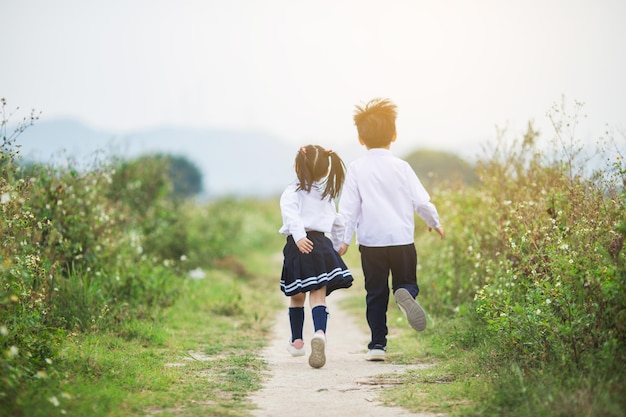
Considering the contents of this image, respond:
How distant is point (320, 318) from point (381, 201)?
1178 millimetres

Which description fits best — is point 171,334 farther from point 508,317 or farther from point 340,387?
point 508,317

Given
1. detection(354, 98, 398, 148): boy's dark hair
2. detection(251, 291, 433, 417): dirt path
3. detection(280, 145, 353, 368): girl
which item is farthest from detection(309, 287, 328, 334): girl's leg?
detection(354, 98, 398, 148): boy's dark hair

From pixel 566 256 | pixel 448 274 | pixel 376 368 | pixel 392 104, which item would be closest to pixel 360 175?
pixel 392 104

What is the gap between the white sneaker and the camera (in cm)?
638

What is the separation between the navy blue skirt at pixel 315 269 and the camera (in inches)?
240

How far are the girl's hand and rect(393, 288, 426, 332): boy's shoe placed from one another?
34.4 inches

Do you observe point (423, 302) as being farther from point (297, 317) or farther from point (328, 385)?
point (328, 385)

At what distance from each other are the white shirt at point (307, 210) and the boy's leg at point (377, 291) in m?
0.47

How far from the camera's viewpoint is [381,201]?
653cm

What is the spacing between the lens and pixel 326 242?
6.23 meters

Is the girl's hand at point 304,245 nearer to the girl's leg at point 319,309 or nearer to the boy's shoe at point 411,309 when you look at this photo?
the girl's leg at point 319,309

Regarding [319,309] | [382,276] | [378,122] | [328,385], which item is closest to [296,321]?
[319,309]

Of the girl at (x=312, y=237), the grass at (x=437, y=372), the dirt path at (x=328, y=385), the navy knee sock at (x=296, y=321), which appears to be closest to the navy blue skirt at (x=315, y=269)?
the girl at (x=312, y=237)

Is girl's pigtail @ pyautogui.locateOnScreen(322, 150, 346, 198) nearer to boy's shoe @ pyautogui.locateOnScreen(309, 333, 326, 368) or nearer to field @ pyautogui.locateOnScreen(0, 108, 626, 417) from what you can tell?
boy's shoe @ pyautogui.locateOnScreen(309, 333, 326, 368)
